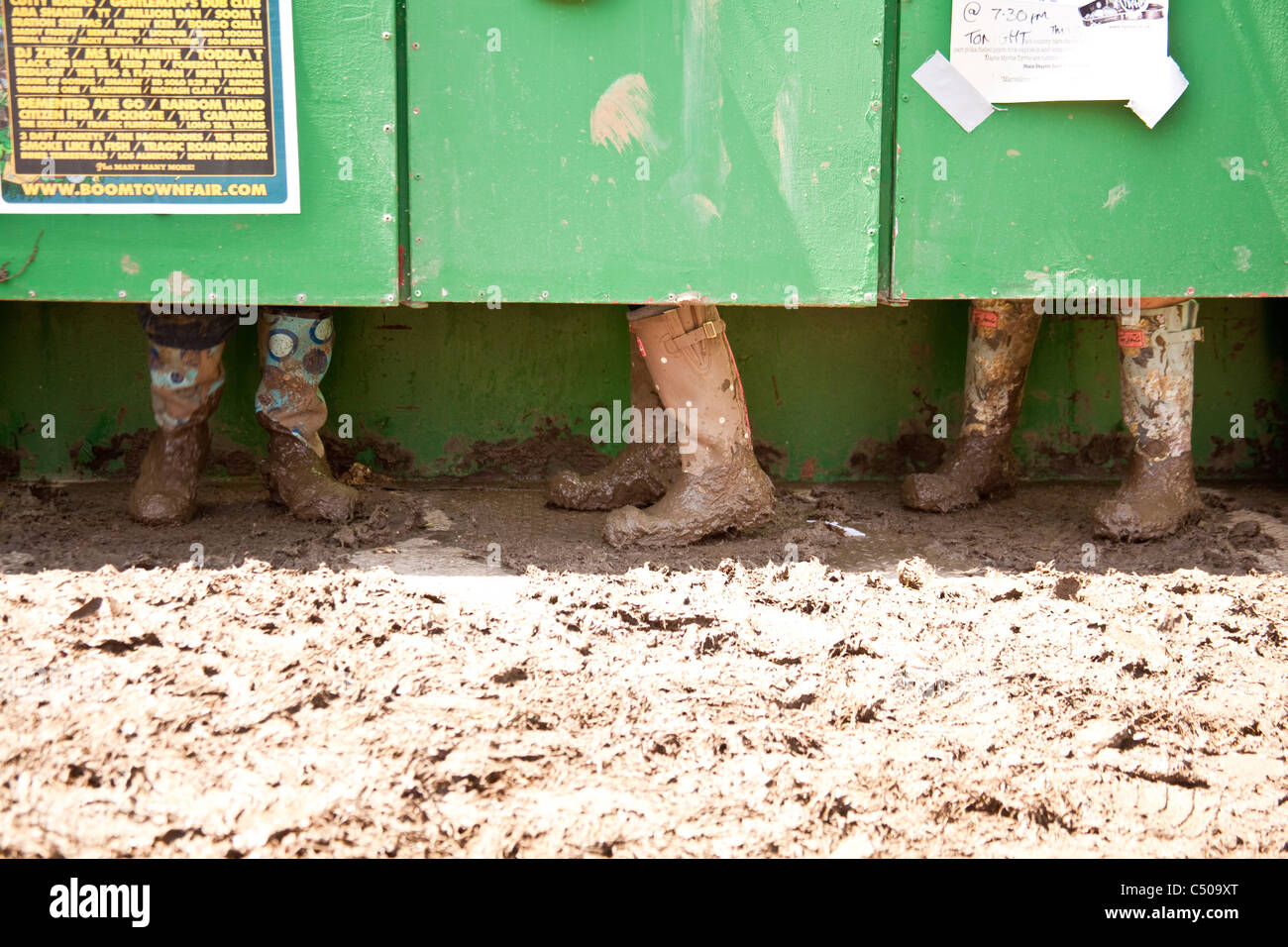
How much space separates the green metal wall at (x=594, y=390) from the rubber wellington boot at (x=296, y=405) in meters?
0.40

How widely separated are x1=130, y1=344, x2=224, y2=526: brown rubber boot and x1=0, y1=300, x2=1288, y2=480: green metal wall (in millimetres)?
417

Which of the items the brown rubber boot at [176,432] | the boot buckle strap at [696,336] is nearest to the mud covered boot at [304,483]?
the brown rubber boot at [176,432]

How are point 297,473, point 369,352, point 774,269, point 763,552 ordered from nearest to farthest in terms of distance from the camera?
point 774,269
point 763,552
point 297,473
point 369,352

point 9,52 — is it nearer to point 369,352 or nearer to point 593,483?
point 369,352

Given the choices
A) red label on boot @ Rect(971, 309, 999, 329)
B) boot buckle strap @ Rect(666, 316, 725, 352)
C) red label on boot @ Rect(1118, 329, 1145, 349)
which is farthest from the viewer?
red label on boot @ Rect(971, 309, 999, 329)

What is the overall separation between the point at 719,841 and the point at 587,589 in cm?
106

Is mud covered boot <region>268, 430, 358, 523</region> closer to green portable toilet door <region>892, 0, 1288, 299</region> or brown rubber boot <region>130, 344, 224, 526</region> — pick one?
brown rubber boot <region>130, 344, 224, 526</region>

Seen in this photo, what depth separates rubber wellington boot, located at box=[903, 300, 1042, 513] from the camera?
3334mm

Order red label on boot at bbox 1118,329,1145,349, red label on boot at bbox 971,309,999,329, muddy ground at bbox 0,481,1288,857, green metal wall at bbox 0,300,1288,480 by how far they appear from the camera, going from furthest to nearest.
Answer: green metal wall at bbox 0,300,1288,480, red label on boot at bbox 971,309,999,329, red label on boot at bbox 1118,329,1145,349, muddy ground at bbox 0,481,1288,857

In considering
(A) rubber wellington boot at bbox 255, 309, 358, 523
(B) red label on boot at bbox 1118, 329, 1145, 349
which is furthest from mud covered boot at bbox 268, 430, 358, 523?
(B) red label on boot at bbox 1118, 329, 1145, 349

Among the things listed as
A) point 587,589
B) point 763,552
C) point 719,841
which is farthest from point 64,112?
point 719,841

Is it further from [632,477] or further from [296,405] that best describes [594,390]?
[296,405]

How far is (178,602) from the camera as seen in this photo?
2.45m

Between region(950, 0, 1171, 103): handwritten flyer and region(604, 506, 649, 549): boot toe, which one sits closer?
region(950, 0, 1171, 103): handwritten flyer
